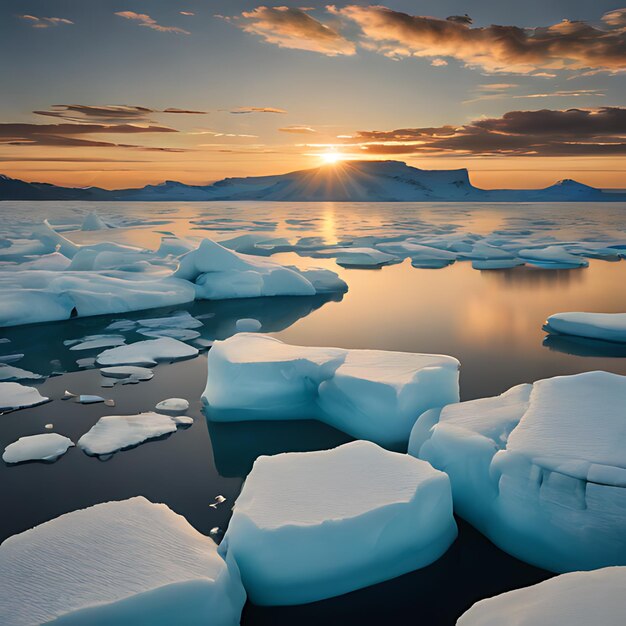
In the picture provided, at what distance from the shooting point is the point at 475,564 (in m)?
2.78

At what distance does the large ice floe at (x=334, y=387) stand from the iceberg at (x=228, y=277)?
5.21m

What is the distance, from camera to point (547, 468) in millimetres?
2674

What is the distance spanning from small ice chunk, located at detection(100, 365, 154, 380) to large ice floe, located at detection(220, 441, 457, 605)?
10.0 ft

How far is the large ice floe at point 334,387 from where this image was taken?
3963 mm

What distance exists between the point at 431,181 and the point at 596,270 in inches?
4137

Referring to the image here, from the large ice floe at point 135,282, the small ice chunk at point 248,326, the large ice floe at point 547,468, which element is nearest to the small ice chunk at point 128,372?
the small ice chunk at point 248,326

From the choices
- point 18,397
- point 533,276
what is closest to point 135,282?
point 18,397

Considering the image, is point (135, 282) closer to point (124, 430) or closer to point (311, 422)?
point (124, 430)

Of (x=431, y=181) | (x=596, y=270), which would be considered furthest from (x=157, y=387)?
(x=431, y=181)

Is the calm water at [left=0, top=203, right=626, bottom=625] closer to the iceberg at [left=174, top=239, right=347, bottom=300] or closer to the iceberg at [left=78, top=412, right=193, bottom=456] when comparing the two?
the iceberg at [left=78, top=412, right=193, bottom=456]

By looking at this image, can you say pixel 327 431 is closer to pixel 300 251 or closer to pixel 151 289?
pixel 151 289

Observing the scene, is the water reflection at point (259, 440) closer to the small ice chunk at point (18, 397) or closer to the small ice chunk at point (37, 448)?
the small ice chunk at point (37, 448)

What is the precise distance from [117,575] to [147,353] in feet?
14.3

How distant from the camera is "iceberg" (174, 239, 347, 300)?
33.1ft
